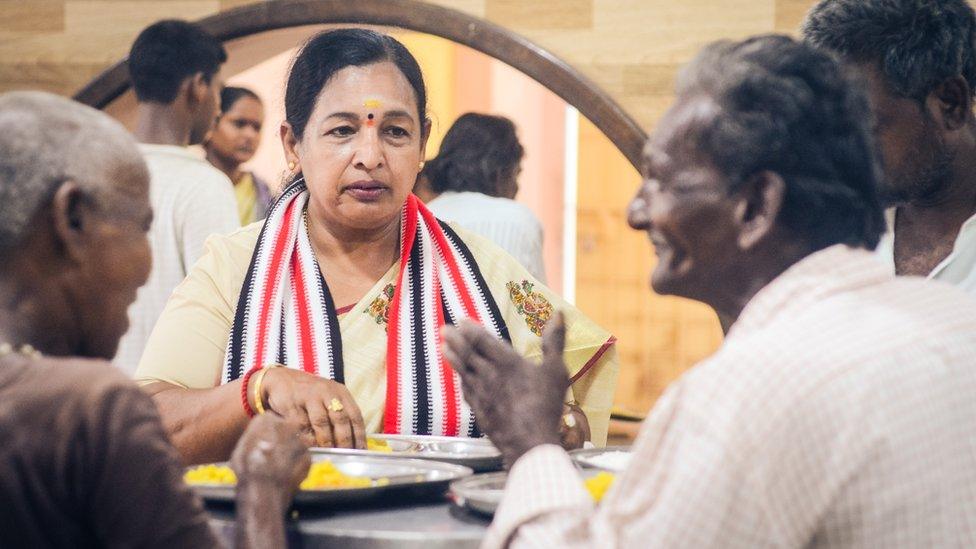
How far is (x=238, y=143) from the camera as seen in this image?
6.18 metres

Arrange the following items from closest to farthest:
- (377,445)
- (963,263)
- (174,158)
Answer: (377,445), (963,263), (174,158)

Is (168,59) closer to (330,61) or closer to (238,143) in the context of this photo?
(330,61)

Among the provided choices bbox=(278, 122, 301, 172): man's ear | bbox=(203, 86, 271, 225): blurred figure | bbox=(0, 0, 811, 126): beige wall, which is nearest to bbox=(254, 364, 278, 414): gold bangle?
bbox=(278, 122, 301, 172): man's ear

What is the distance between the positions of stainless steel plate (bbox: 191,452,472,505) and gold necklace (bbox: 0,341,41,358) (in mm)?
483

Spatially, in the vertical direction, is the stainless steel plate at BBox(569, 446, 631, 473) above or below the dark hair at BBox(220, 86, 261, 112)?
below

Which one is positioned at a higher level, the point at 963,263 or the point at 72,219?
the point at 72,219

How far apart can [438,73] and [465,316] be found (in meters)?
6.62

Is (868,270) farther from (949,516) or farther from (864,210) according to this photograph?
(949,516)

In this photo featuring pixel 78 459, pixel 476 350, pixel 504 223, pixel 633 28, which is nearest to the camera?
pixel 78 459

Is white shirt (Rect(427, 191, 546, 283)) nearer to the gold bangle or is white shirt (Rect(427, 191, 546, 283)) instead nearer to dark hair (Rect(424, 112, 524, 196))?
dark hair (Rect(424, 112, 524, 196))

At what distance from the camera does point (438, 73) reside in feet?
30.3

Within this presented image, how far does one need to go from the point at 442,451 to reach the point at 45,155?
1097mm

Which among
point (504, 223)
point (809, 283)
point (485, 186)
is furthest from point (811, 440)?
point (485, 186)

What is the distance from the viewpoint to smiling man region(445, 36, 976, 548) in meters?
1.42
